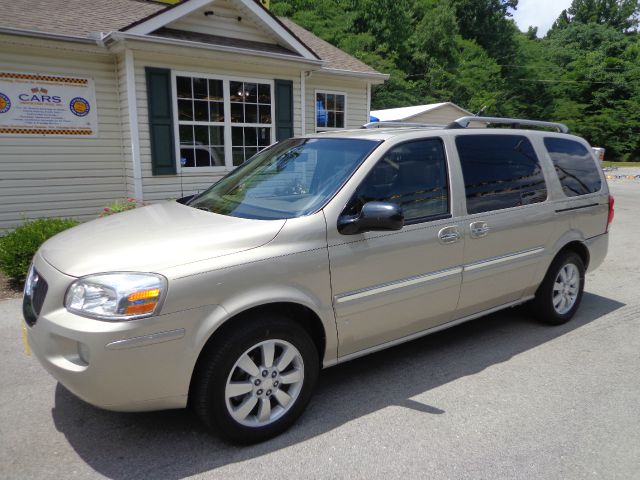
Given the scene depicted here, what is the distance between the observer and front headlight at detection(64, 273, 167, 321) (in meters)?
2.42

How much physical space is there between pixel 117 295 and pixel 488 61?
3962cm

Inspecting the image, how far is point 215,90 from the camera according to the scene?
955cm

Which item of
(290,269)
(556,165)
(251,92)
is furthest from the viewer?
(251,92)

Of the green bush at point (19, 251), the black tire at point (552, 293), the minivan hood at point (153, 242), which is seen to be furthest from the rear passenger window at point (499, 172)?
the green bush at point (19, 251)

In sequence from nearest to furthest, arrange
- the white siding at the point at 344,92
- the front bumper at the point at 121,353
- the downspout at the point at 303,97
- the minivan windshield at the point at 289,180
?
1. the front bumper at the point at 121,353
2. the minivan windshield at the point at 289,180
3. the downspout at the point at 303,97
4. the white siding at the point at 344,92

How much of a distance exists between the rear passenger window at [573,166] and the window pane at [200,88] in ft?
22.0

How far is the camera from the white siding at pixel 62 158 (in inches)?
324

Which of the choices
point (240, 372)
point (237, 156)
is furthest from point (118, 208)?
point (240, 372)

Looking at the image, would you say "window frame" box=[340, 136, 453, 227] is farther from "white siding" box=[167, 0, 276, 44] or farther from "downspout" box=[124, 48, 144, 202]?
"white siding" box=[167, 0, 276, 44]

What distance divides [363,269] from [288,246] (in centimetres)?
56

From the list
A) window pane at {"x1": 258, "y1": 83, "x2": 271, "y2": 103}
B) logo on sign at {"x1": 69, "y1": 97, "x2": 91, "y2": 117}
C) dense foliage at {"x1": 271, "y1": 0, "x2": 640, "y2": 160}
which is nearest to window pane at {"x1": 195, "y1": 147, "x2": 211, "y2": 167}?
window pane at {"x1": 258, "y1": 83, "x2": 271, "y2": 103}

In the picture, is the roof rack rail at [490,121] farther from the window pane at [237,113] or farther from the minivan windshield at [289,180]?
the window pane at [237,113]

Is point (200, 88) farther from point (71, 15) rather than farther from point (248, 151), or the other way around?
point (71, 15)

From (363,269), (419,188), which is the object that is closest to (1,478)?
(363,269)
